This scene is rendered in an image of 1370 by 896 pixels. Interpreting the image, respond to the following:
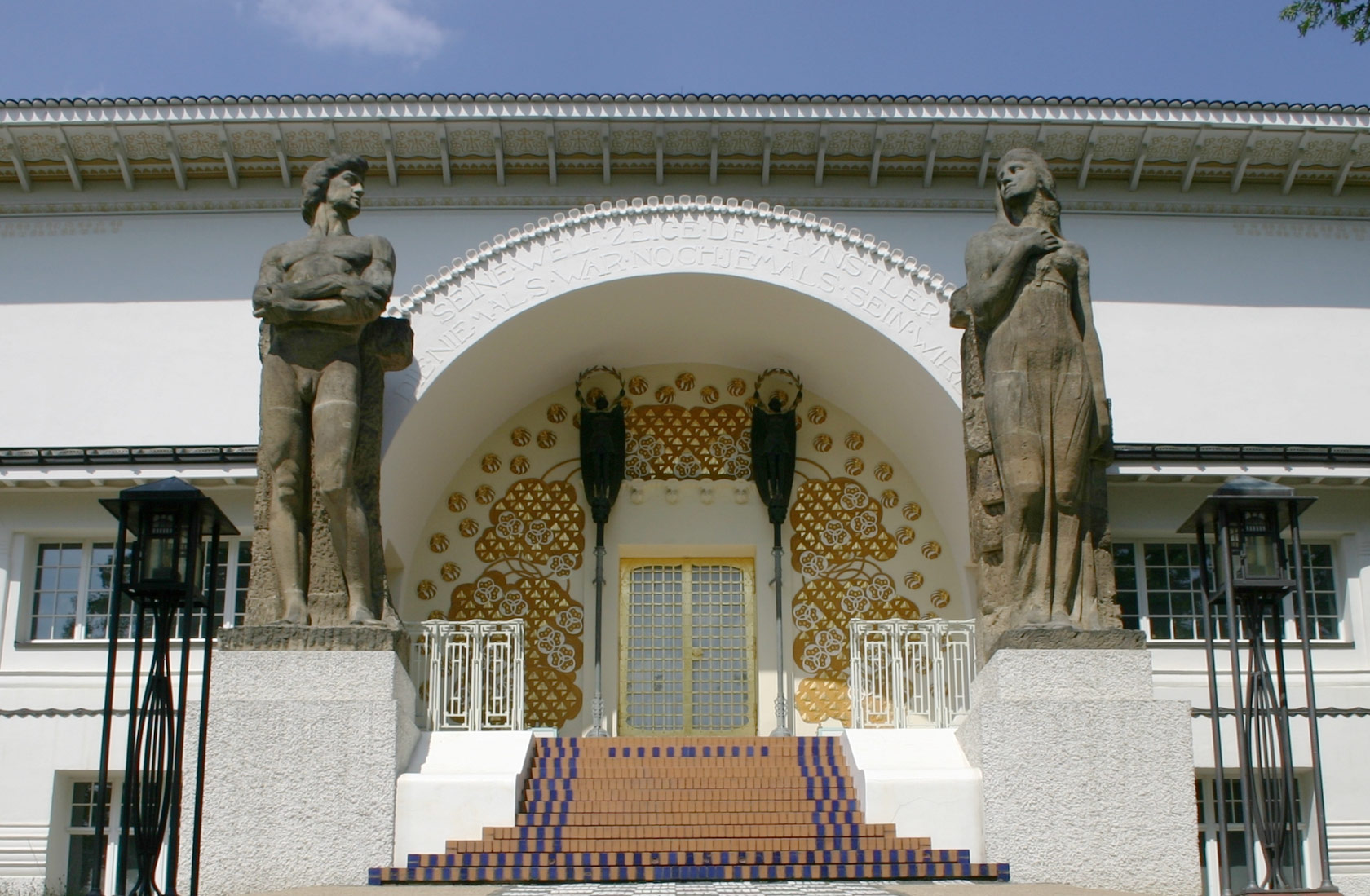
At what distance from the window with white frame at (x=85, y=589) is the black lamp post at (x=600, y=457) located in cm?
291

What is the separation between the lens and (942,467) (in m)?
12.9

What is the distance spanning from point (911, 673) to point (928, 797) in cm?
283

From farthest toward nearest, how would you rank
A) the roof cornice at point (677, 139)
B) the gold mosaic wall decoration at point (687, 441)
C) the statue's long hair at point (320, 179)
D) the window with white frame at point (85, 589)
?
the roof cornice at point (677, 139)
the gold mosaic wall decoration at point (687, 441)
the window with white frame at point (85, 589)
the statue's long hair at point (320, 179)

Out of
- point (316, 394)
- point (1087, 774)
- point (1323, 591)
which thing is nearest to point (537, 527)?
point (316, 394)

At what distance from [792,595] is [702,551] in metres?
0.90

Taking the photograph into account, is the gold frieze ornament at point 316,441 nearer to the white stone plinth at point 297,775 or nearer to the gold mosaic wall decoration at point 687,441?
the white stone plinth at point 297,775

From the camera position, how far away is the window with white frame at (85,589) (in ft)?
42.3

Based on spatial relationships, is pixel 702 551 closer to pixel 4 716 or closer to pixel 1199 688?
pixel 1199 688

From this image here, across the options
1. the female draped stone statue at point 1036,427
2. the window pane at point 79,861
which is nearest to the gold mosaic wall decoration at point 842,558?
the female draped stone statue at point 1036,427

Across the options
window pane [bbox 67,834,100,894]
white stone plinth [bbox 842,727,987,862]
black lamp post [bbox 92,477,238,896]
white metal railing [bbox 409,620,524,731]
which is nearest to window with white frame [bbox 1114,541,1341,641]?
white stone plinth [bbox 842,727,987,862]

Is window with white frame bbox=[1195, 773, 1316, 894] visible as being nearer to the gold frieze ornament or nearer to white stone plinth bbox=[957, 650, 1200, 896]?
white stone plinth bbox=[957, 650, 1200, 896]

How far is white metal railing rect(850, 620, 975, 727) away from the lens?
11.5 metres

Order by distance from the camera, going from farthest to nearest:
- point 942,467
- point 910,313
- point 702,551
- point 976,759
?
point 702,551, point 942,467, point 910,313, point 976,759

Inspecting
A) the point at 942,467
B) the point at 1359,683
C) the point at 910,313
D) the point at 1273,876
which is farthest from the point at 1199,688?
the point at 1273,876
